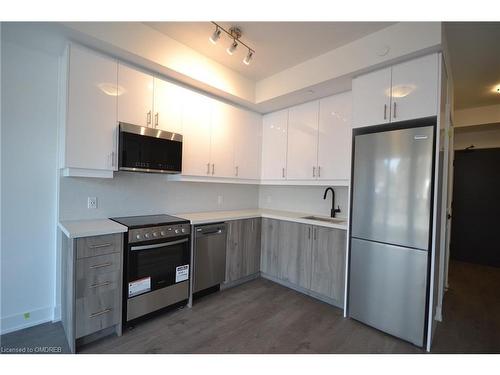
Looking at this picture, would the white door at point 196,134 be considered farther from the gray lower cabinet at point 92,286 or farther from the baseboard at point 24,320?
the baseboard at point 24,320

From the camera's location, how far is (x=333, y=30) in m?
2.20

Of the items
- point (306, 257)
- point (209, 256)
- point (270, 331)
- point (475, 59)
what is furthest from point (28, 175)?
point (475, 59)

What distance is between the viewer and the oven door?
211 cm

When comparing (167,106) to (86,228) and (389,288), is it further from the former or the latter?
(389,288)

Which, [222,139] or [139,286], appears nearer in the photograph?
[139,286]

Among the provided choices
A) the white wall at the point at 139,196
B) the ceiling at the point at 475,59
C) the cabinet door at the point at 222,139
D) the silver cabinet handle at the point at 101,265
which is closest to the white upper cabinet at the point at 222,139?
the cabinet door at the point at 222,139

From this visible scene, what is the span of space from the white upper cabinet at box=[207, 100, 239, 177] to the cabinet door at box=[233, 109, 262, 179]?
0.25ft

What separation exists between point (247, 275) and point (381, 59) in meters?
2.85

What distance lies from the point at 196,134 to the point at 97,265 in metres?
1.70

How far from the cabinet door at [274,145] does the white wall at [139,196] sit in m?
0.60

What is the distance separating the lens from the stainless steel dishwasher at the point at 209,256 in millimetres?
2629

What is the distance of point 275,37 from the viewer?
2.33m
